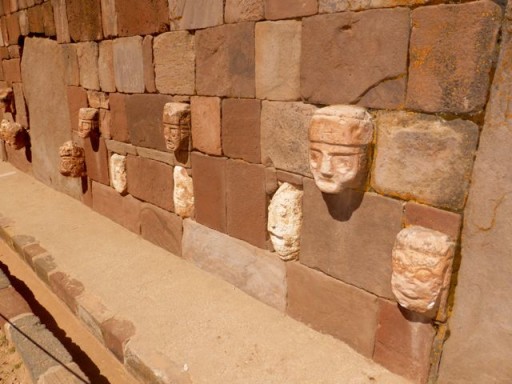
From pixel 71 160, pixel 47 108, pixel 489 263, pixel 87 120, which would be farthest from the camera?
pixel 47 108

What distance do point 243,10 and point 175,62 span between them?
944 mm

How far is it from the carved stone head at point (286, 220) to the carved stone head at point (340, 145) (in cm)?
43

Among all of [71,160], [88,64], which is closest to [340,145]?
[88,64]

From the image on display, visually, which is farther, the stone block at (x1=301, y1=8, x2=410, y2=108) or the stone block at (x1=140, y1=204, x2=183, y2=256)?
the stone block at (x1=140, y1=204, x2=183, y2=256)

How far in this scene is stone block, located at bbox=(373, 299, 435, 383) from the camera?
7.39 feet

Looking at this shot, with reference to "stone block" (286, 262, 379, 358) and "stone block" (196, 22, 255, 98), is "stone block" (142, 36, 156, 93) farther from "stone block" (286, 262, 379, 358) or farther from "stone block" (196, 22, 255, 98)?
"stone block" (286, 262, 379, 358)

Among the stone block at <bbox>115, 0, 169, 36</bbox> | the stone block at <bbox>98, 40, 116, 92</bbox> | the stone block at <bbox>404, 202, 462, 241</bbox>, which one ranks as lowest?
the stone block at <bbox>404, 202, 462, 241</bbox>

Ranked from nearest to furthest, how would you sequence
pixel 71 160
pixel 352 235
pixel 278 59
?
pixel 352 235, pixel 278 59, pixel 71 160

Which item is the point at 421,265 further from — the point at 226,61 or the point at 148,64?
the point at 148,64

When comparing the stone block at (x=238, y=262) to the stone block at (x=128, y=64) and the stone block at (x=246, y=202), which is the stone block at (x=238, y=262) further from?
the stone block at (x=128, y=64)

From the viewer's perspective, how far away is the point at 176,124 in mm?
3428

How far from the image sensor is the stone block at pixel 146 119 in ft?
12.8

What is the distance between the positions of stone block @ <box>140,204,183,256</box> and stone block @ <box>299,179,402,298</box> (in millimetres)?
1577

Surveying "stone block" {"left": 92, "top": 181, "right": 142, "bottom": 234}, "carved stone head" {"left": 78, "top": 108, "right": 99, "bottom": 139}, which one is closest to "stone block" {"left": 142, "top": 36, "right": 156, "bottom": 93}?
"carved stone head" {"left": 78, "top": 108, "right": 99, "bottom": 139}
